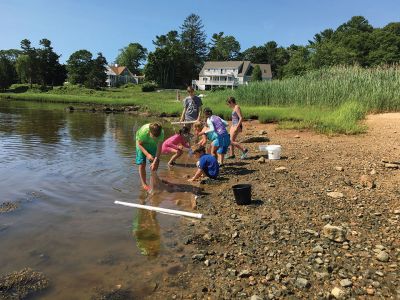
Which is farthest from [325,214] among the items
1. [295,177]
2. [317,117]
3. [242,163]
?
[317,117]

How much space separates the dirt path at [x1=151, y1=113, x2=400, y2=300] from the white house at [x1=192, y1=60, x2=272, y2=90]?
279ft

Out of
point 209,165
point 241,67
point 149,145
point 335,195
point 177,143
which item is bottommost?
point 335,195

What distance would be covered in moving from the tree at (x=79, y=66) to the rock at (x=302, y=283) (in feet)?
269

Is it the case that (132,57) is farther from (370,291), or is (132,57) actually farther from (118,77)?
(370,291)

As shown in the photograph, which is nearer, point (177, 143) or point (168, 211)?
point (168, 211)

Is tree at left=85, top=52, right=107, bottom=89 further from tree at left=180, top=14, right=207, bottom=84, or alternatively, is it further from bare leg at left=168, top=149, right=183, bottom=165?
bare leg at left=168, top=149, right=183, bottom=165

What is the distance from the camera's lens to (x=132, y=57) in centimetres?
12762

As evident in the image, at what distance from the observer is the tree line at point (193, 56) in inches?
2253

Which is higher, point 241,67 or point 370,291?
point 241,67

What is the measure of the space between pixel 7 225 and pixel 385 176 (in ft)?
23.9

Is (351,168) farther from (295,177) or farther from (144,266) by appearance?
(144,266)

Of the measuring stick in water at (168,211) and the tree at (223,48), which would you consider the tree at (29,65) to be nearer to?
the tree at (223,48)

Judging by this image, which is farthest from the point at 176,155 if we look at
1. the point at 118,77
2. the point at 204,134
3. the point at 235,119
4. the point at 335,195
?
the point at 118,77

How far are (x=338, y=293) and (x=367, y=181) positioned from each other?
409 centimetres
